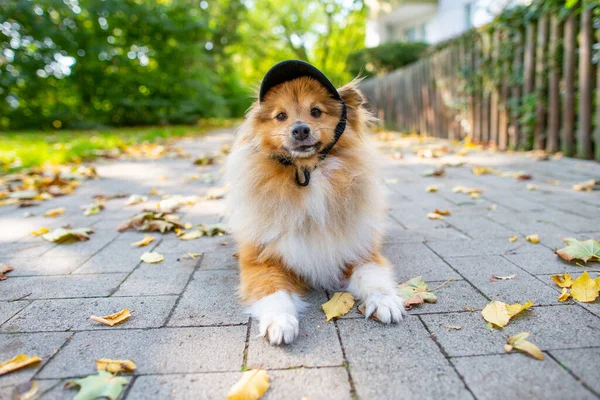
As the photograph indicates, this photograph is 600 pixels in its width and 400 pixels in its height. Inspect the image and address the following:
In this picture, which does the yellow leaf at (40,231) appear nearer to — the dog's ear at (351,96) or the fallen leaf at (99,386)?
the fallen leaf at (99,386)

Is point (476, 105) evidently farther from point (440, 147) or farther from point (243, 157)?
point (243, 157)

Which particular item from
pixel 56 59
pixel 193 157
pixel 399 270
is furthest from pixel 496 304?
pixel 56 59

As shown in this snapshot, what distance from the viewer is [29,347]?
191 centimetres

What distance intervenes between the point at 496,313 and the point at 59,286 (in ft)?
8.35

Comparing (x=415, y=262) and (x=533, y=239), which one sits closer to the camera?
(x=415, y=262)

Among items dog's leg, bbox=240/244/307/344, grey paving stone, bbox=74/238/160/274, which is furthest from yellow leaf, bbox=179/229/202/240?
dog's leg, bbox=240/244/307/344

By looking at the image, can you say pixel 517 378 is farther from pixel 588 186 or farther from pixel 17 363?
pixel 588 186

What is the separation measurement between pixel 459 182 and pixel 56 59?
47.7ft

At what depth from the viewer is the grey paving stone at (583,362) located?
1527 mm

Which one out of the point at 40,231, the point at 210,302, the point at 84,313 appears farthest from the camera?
the point at 40,231

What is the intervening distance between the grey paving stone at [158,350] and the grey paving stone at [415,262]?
47.3 inches

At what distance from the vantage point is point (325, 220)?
2525 mm

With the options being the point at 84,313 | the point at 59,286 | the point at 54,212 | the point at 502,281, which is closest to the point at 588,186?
the point at 502,281

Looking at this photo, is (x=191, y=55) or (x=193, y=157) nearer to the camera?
(x=193, y=157)
